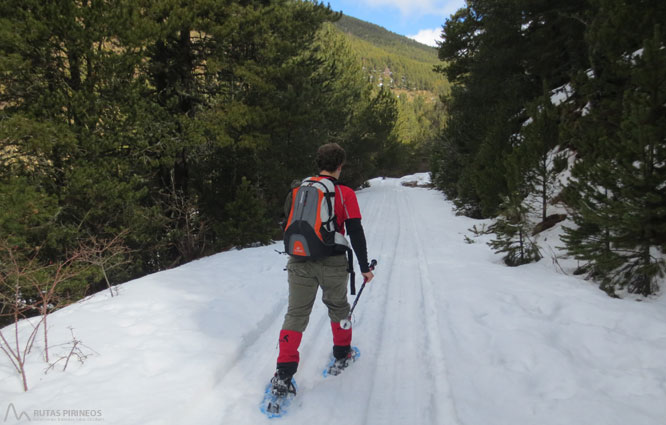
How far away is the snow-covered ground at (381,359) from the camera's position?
271cm

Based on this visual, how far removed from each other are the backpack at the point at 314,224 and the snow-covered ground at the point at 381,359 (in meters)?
1.32

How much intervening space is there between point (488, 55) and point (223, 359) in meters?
15.7

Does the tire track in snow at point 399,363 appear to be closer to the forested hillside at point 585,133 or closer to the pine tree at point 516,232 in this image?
the pine tree at point 516,232

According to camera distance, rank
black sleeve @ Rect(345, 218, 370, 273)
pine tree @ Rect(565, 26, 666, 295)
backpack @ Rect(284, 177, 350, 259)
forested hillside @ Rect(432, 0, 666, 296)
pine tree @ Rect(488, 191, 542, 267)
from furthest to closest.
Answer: pine tree @ Rect(488, 191, 542, 267)
forested hillside @ Rect(432, 0, 666, 296)
pine tree @ Rect(565, 26, 666, 295)
black sleeve @ Rect(345, 218, 370, 273)
backpack @ Rect(284, 177, 350, 259)

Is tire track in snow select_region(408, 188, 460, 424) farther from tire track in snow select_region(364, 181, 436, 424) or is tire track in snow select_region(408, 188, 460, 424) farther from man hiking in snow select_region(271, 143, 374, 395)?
man hiking in snow select_region(271, 143, 374, 395)

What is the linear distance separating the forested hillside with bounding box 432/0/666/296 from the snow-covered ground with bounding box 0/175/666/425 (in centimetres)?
82

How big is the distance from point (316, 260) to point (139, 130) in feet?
23.8

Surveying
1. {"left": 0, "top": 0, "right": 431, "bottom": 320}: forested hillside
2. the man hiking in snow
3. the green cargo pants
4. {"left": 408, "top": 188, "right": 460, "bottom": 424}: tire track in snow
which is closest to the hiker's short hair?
the man hiking in snow

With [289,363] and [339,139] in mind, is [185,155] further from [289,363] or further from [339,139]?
[339,139]

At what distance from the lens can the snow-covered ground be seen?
2.71 metres

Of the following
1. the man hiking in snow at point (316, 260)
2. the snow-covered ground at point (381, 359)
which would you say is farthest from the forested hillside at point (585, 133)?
the man hiking in snow at point (316, 260)

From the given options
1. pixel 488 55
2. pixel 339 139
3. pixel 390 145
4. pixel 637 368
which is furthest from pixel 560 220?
pixel 390 145

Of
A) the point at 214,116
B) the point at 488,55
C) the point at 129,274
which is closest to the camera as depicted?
the point at 129,274

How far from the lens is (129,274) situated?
8.84m
